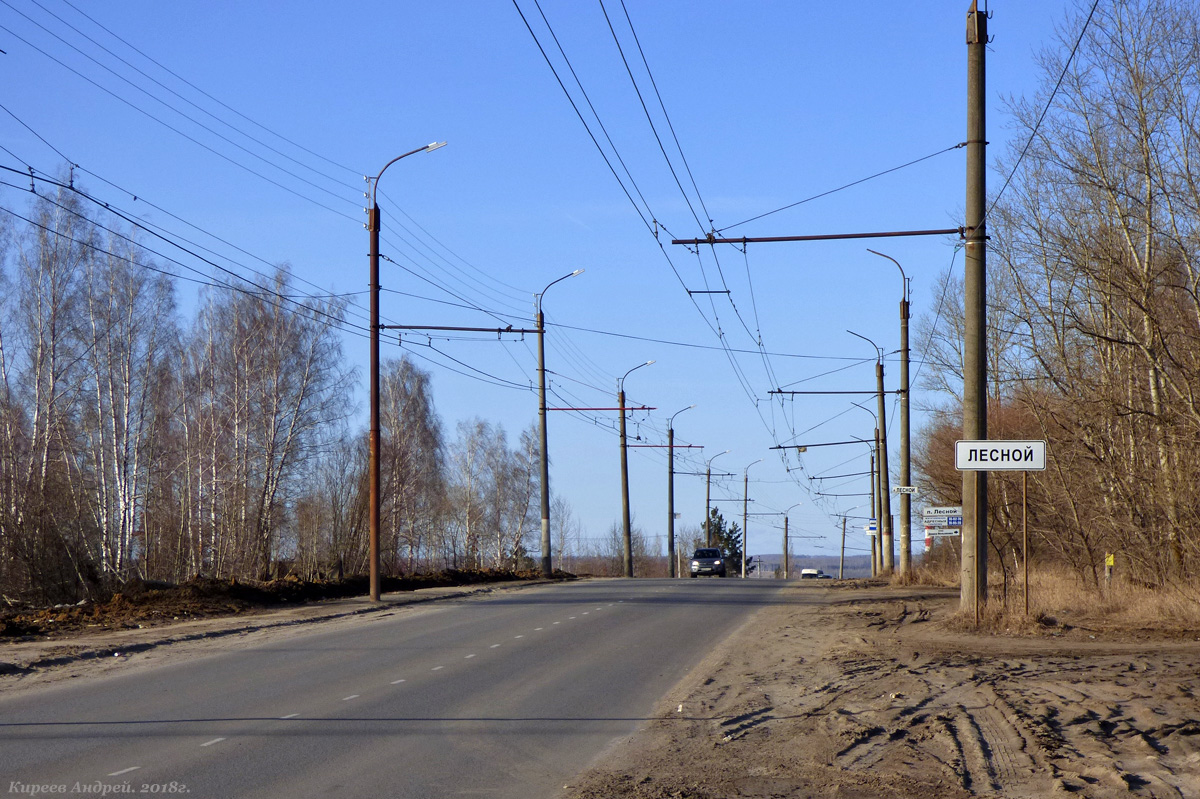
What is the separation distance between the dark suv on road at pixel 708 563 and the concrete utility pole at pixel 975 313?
44.3 meters

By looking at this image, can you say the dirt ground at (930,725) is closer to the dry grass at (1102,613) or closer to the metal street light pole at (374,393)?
the dry grass at (1102,613)

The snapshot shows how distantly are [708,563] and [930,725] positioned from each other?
53072 mm

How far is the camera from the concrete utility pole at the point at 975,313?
673 inches

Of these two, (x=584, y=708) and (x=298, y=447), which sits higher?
(x=298, y=447)

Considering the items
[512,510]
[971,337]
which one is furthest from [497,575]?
[512,510]

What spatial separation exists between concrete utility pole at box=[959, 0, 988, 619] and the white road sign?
4.07ft

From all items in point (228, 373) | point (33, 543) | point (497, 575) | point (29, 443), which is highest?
point (228, 373)

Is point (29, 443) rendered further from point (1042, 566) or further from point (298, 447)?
point (1042, 566)

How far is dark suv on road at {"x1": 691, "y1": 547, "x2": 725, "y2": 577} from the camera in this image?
61.3 meters

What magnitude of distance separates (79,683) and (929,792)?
965 centimetres

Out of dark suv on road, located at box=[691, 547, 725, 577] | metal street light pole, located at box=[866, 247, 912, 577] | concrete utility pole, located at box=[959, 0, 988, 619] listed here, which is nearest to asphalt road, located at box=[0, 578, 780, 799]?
concrete utility pole, located at box=[959, 0, 988, 619]

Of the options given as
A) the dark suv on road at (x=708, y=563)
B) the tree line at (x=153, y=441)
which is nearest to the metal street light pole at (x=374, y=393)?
the tree line at (x=153, y=441)

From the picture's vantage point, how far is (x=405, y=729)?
9430mm

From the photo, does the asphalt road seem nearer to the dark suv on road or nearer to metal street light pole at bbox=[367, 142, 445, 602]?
metal street light pole at bbox=[367, 142, 445, 602]
